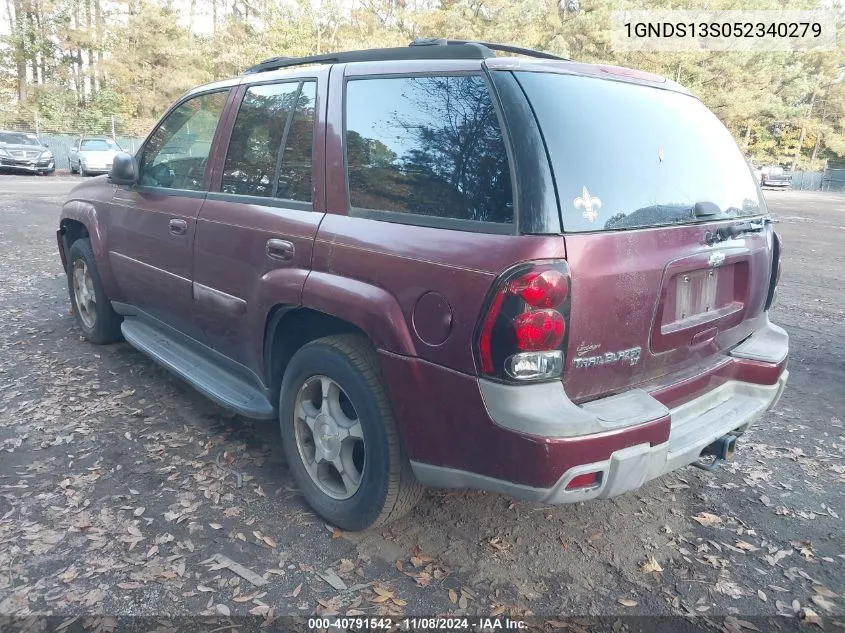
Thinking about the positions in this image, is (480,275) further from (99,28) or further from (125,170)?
(99,28)

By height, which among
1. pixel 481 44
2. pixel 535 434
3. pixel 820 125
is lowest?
pixel 535 434

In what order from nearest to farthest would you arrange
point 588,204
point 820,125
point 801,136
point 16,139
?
point 588,204 → point 16,139 → point 820,125 → point 801,136

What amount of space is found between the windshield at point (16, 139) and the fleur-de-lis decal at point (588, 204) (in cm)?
2792

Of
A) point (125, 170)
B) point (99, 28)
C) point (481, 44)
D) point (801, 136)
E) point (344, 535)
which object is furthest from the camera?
point (801, 136)

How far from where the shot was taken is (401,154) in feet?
8.64

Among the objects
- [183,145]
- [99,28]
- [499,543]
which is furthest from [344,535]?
[99,28]

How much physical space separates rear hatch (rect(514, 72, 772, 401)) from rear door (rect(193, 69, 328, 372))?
1148 mm

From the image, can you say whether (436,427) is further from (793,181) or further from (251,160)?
(793,181)

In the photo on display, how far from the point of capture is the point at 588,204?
2332mm

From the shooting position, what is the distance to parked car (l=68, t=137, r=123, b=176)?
25266 millimetres

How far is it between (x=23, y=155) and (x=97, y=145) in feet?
8.67

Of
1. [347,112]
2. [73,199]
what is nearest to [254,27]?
[73,199]

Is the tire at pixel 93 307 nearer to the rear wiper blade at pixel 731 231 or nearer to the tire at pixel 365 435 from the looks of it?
the tire at pixel 365 435

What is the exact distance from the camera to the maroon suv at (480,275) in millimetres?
2242
